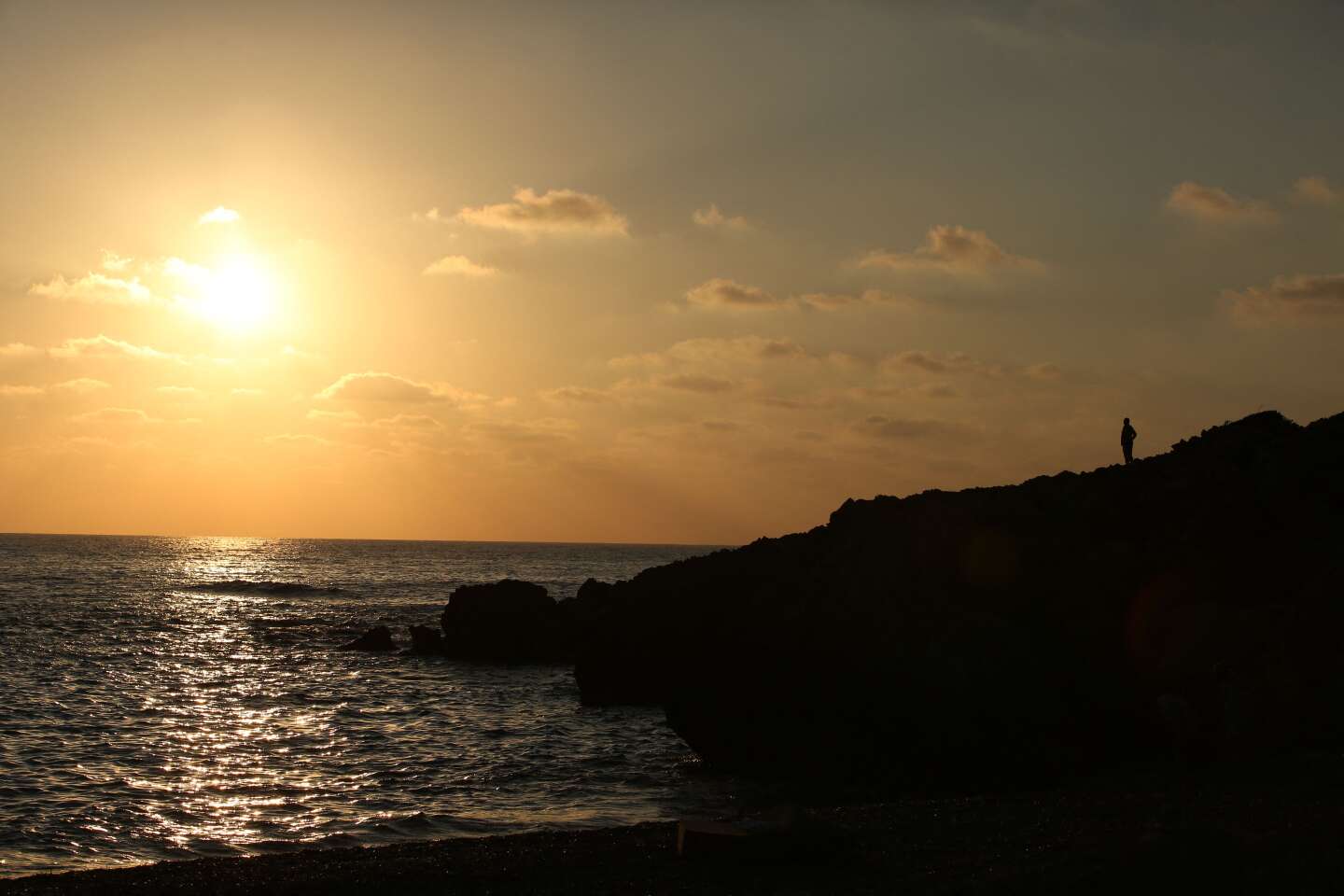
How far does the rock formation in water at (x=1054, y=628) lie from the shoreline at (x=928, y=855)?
278 cm

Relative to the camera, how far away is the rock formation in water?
20.2 metres

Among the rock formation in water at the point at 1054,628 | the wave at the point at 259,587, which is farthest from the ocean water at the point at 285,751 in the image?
the wave at the point at 259,587

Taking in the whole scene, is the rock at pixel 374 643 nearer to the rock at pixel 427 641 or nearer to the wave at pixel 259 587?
the rock at pixel 427 641

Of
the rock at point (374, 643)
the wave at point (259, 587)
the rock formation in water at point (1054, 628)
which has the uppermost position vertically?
the rock formation in water at point (1054, 628)

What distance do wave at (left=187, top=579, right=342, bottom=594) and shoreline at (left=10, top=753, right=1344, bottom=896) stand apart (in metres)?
99.3

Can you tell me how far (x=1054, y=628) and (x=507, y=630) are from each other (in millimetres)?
36638

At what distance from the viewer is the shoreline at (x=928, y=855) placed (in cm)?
1283

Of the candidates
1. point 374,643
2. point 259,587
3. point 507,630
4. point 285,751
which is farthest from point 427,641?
Answer: point 259,587

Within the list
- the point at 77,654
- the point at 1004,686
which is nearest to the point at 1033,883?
the point at 1004,686

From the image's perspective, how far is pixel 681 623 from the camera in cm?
3284

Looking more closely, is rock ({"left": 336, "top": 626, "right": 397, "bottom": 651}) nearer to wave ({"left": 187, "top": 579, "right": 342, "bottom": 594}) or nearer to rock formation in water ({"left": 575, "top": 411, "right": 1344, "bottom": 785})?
rock formation in water ({"left": 575, "top": 411, "right": 1344, "bottom": 785})

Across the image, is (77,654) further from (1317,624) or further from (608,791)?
(1317,624)

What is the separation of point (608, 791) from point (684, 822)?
1011cm

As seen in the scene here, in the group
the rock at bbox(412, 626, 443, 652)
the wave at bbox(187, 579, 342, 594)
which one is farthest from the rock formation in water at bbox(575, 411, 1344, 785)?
the wave at bbox(187, 579, 342, 594)
